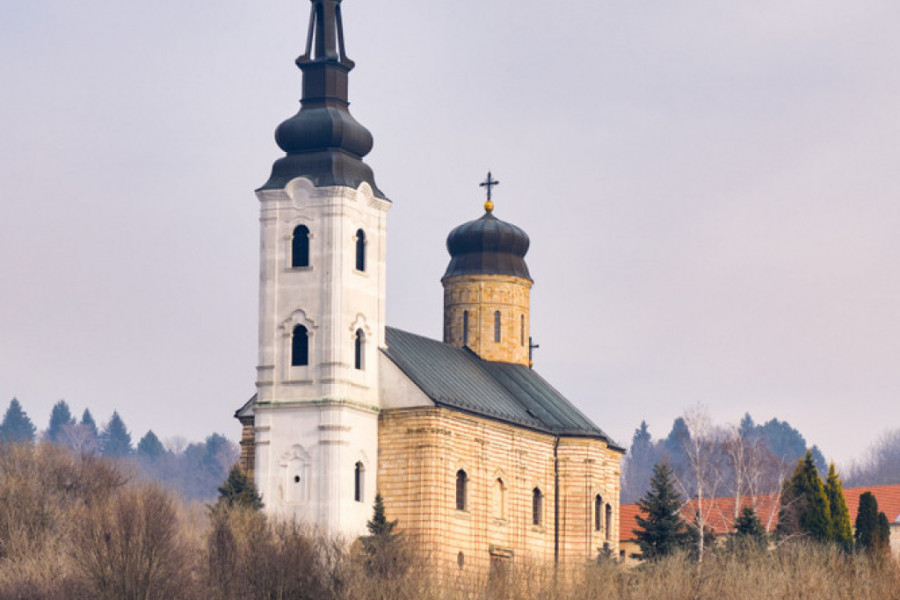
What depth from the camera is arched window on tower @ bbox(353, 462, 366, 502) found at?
→ 206ft

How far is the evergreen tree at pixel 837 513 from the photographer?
7412 cm

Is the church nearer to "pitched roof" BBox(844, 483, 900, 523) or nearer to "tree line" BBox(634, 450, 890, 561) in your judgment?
"tree line" BBox(634, 450, 890, 561)

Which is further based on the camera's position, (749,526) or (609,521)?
(609,521)

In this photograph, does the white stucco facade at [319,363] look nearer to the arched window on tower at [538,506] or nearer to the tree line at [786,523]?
the arched window on tower at [538,506]

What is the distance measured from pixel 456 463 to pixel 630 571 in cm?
877

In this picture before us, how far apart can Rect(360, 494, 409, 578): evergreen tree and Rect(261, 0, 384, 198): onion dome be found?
10.2 m

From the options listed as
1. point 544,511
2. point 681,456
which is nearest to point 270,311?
point 544,511

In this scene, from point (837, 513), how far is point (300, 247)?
24455 mm

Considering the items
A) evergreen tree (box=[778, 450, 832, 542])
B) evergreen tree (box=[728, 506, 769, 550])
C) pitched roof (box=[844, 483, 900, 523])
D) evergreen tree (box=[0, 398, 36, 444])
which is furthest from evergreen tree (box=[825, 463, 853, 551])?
evergreen tree (box=[0, 398, 36, 444])

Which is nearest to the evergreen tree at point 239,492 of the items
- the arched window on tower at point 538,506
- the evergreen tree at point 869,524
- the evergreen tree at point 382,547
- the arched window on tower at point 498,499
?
the evergreen tree at point 382,547

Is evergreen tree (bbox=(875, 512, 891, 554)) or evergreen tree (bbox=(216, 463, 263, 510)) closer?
evergreen tree (bbox=(216, 463, 263, 510))

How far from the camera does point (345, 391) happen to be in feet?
205

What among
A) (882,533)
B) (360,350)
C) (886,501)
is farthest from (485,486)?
(886,501)

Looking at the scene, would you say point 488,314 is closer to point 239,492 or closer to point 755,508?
point 755,508
